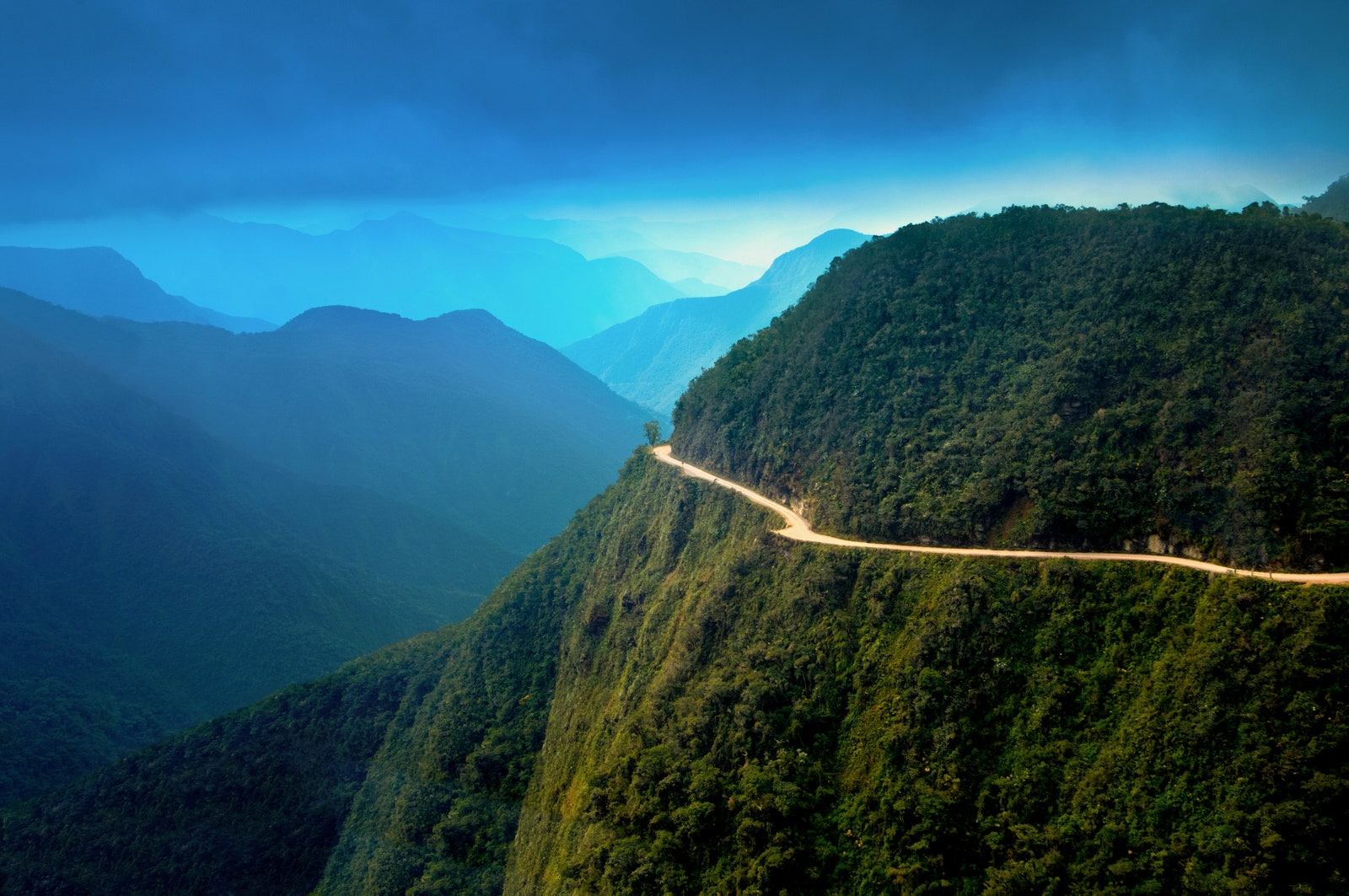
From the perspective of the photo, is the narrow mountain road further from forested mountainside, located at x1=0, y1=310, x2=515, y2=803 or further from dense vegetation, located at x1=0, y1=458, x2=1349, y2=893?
forested mountainside, located at x1=0, y1=310, x2=515, y2=803

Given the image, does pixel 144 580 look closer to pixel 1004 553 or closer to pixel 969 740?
pixel 969 740

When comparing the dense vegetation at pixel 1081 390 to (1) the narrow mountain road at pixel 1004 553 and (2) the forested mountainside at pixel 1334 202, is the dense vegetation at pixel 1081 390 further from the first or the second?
(2) the forested mountainside at pixel 1334 202

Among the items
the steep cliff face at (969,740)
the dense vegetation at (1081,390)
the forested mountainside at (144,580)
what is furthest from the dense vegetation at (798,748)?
the forested mountainside at (144,580)

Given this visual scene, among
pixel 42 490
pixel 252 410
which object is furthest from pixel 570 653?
pixel 252 410

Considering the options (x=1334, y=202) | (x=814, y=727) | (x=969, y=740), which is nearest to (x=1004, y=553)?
(x=969, y=740)

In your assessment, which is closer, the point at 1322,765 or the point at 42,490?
the point at 1322,765

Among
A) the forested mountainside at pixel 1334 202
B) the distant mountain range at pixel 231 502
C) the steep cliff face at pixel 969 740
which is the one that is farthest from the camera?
the distant mountain range at pixel 231 502

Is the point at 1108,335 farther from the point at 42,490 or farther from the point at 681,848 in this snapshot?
the point at 42,490
